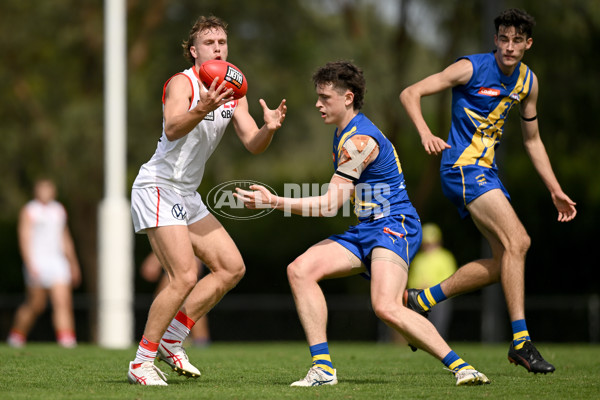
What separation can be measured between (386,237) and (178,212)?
1.41 meters

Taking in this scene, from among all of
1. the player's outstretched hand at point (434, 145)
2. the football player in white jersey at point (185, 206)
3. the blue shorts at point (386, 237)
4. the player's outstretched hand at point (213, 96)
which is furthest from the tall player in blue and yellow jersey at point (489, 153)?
the player's outstretched hand at point (213, 96)

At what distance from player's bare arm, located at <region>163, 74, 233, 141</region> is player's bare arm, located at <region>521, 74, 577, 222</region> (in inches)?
100

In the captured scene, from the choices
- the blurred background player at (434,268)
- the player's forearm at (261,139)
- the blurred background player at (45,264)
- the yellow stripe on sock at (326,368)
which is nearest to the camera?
the yellow stripe on sock at (326,368)

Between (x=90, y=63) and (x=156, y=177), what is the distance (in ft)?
43.0

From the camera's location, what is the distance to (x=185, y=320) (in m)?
6.85

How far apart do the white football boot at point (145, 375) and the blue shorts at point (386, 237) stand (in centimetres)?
149

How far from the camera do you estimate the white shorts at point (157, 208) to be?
6.43 metres

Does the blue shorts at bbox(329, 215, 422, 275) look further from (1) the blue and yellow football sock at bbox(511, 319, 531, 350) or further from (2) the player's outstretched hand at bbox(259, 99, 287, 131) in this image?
(1) the blue and yellow football sock at bbox(511, 319, 531, 350)

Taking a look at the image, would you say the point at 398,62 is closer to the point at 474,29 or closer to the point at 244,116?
the point at 474,29

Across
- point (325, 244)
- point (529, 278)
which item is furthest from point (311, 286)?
point (529, 278)

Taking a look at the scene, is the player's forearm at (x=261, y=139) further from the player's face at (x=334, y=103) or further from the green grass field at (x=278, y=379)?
the green grass field at (x=278, y=379)

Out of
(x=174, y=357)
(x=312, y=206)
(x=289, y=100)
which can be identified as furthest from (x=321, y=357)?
(x=289, y=100)

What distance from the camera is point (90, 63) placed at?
62.5 feet

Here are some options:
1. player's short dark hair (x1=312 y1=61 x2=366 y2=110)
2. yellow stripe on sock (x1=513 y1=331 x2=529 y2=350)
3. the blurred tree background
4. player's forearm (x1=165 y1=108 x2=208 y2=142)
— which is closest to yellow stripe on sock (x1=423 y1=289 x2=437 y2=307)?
yellow stripe on sock (x1=513 y1=331 x2=529 y2=350)
